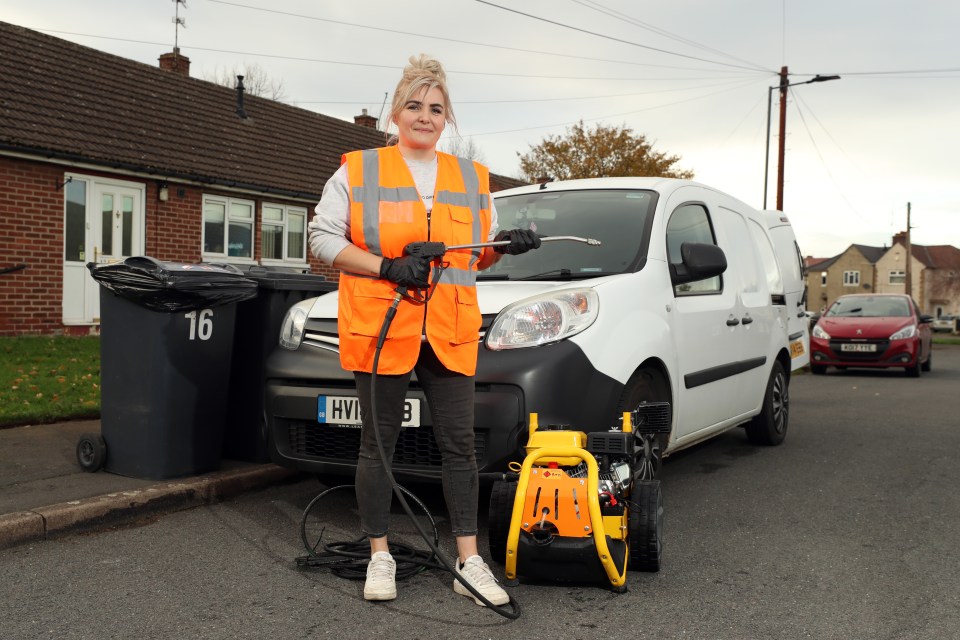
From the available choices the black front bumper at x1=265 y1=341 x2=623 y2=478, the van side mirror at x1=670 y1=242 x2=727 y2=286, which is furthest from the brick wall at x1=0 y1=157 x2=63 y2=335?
the van side mirror at x1=670 y1=242 x2=727 y2=286

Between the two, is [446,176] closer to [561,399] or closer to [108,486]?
[561,399]

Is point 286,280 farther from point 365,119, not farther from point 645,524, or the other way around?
point 365,119

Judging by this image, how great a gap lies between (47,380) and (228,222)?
933cm

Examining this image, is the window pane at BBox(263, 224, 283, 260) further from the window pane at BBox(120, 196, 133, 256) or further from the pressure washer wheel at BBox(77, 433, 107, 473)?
the pressure washer wheel at BBox(77, 433, 107, 473)

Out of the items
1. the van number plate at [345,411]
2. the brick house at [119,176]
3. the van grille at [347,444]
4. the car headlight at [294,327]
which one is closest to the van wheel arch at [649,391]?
the van grille at [347,444]

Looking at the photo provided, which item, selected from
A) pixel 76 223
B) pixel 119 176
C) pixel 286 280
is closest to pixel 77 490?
pixel 286 280

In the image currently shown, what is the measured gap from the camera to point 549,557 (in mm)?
3350

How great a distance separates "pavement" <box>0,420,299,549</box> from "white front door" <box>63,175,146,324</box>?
8882 millimetres

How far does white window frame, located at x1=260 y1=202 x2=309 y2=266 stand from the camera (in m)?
18.2

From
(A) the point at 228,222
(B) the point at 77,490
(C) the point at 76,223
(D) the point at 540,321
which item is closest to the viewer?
(D) the point at 540,321

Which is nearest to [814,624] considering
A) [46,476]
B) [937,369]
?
[46,476]

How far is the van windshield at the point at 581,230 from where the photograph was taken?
4941 mm

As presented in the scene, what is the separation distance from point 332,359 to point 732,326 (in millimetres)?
2716

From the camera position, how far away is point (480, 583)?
337 centimetres
